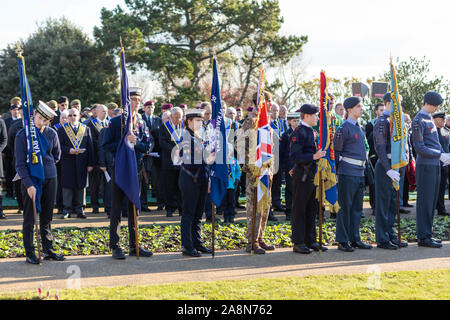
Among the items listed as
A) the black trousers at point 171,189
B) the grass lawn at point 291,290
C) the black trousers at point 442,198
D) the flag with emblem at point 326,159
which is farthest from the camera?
the black trousers at point 442,198

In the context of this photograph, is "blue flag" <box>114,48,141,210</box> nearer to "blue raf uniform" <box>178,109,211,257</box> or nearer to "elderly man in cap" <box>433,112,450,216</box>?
"blue raf uniform" <box>178,109,211,257</box>

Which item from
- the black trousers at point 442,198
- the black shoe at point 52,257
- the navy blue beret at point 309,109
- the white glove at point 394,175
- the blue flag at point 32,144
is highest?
the navy blue beret at point 309,109

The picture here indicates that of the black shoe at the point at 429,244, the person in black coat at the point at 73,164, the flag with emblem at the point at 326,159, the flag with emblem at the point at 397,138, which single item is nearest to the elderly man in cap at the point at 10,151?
the person in black coat at the point at 73,164

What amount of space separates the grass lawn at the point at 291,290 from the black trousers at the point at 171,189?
5.28m

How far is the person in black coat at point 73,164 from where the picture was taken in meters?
11.2

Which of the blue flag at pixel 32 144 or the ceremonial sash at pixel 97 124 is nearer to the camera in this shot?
the blue flag at pixel 32 144

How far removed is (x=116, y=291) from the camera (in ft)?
19.4

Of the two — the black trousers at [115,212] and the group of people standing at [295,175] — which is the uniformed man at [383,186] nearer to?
the group of people standing at [295,175]

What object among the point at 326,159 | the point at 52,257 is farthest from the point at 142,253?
the point at 326,159

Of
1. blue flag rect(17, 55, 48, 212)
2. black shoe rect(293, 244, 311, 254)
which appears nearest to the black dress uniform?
blue flag rect(17, 55, 48, 212)

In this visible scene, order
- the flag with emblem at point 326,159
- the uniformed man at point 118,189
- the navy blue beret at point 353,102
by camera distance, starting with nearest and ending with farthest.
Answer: the uniformed man at point 118,189, the flag with emblem at point 326,159, the navy blue beret at point 353,102

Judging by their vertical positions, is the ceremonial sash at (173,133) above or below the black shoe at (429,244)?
above

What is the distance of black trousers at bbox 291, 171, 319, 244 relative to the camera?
326 inches

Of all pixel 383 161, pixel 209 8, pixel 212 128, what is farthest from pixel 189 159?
pixel 209 8
